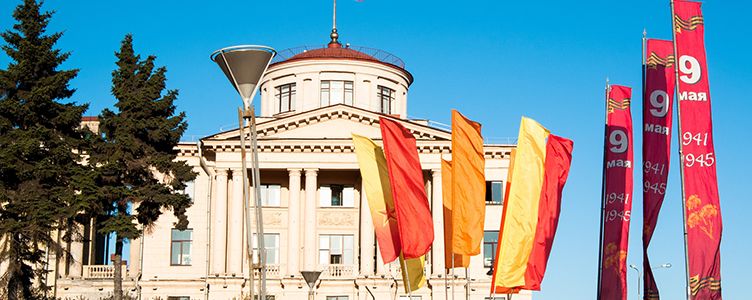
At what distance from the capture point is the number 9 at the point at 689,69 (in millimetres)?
25734

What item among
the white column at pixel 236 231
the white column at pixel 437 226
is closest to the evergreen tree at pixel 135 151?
the white column at pixel 236 231

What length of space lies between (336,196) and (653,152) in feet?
114

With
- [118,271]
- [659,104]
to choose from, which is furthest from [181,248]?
[659,104]

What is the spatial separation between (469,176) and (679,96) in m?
5.47

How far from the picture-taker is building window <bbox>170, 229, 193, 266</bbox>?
6128 centimetres

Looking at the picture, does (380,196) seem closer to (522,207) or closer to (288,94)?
(522,207)

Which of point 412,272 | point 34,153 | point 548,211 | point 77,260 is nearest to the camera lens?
point 548,211

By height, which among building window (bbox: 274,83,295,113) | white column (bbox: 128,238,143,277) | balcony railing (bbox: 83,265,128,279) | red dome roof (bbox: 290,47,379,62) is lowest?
balcony railing (bbox: 83,265,128,279)

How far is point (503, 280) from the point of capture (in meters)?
28.3

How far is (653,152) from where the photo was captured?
29.1 m

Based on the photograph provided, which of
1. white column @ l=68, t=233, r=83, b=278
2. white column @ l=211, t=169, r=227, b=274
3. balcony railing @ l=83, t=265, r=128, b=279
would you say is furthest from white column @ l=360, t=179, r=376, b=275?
white column @ l=68, t=233, r=83, b=278

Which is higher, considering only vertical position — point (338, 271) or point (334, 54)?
point (334, 54)

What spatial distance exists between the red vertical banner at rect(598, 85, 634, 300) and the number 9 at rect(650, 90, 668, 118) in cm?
401

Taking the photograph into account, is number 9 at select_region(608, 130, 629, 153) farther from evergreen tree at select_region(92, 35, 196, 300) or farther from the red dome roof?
the red dome roof
